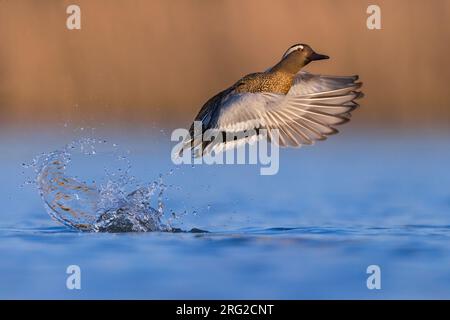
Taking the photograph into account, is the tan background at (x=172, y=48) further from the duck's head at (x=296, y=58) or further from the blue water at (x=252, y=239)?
the duck's head at (x=296, y=58)

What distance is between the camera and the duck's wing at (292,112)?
22.2 feet

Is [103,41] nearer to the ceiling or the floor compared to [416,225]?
nearer to the ceiling

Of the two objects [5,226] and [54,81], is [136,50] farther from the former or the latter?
[5,226]

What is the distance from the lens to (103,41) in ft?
45.2

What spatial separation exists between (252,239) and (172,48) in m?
6.89

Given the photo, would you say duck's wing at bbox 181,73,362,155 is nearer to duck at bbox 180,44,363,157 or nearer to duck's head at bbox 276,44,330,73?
duck at bbox 180,44,363,157

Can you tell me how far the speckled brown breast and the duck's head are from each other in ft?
0.21

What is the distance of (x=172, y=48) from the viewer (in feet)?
45.5

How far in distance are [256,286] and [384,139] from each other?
8529mm

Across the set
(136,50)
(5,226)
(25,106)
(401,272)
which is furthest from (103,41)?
(401,272)

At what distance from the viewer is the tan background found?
1355 cm

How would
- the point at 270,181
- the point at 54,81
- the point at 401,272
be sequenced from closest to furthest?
1. the point at 401,272
2. the point at 270,181
3. the point at 54,81

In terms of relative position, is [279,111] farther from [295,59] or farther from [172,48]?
[172,48]

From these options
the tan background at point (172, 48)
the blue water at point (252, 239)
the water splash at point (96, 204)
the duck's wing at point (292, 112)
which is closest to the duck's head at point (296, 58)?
the duck's wing at point (292, 112)
